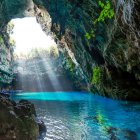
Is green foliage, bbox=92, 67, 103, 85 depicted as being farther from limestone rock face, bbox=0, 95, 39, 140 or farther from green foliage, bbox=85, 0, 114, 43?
limestone rock face, bbox=0, 95, 39, 140

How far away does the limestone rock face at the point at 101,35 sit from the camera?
18056mm

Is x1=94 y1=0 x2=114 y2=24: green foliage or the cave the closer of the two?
the cave

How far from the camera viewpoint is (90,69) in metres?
33.9

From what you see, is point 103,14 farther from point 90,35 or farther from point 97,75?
point 97,75

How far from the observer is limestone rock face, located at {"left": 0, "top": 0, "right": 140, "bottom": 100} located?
18056 millimetres

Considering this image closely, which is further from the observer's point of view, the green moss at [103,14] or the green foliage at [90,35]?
the green foliage at [90,35]

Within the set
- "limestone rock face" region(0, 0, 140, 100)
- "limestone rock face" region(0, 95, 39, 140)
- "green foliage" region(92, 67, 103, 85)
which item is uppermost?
"limestone rock face" region(0, 0, 140, 100)

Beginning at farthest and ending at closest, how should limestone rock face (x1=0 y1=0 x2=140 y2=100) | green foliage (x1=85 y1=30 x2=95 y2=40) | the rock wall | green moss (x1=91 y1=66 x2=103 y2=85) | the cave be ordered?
the rock wall
green moss (x1=91 y1=66 x2=103 y2=85)
green foliage (x1=85 y1=30 x2=95 y2=40)
limestone rock face (x1=0 y1=0 x2=140 y2=100)
the cave

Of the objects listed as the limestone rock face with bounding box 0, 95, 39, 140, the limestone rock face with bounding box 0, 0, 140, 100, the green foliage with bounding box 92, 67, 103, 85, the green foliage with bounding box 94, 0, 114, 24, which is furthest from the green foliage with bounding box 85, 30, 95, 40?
the limestone rock face with bounding box 0, 95, 39, 140

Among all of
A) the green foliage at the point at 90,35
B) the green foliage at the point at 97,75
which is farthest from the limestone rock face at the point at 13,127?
the green foliage at the point at 97,75

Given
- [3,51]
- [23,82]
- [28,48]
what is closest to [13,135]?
[3,51]

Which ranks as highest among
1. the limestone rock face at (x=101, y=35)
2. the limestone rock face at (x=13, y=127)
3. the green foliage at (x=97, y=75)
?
the limestone rock face at (x=101, y=35)

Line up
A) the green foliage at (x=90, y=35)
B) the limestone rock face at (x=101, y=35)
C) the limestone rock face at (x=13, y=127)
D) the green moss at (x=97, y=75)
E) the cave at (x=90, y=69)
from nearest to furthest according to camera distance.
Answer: the limestone rock face at (x=13, y=127) → the cave at (x=90, y=69) → the limestone rock face at (x=101, y=35) → the green foliage at (x=90, y=35) → the green moss at (x=97, y=75)

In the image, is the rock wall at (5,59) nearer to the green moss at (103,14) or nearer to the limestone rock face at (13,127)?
the green moss at (103,14)
